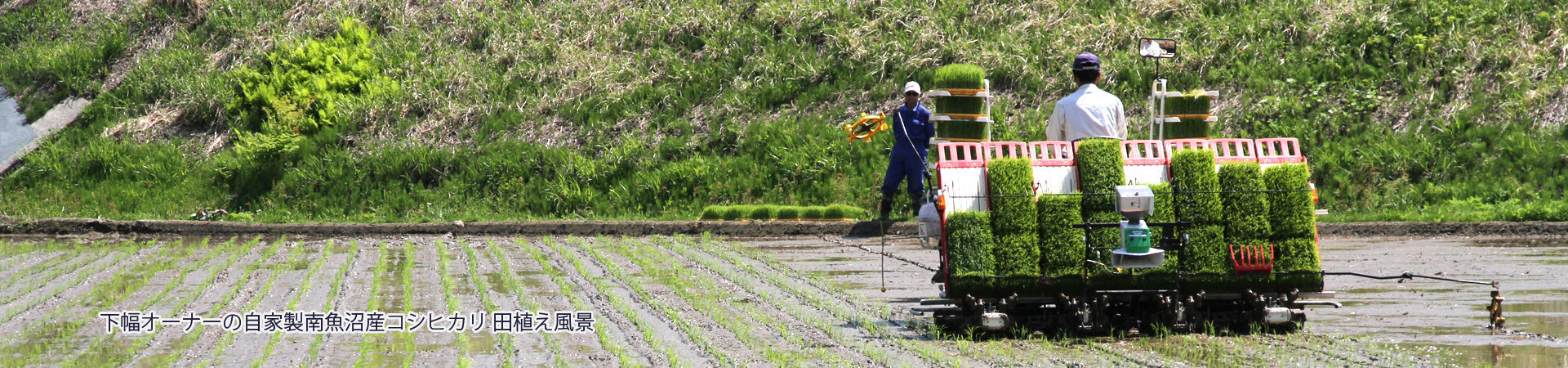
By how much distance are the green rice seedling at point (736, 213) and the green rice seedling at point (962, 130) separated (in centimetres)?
500

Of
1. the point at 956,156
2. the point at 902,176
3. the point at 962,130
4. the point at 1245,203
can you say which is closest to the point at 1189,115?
the point at 962,130

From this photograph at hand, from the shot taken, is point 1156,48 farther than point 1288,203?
Yes

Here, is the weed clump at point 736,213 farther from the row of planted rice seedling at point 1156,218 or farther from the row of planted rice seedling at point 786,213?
the row of planted rice seedling at point 1156,218

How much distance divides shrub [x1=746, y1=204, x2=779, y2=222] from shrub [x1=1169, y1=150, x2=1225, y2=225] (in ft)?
28.6

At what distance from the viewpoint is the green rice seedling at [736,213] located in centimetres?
1558

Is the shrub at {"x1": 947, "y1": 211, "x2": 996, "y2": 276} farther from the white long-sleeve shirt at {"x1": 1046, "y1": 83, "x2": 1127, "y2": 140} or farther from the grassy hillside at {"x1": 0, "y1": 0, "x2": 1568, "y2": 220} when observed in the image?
the grassy hillside at {"x1": 0, "y1": 0, "x2": 1568, "y2": 220}

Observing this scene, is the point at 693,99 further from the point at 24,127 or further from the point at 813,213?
the point at 24,127

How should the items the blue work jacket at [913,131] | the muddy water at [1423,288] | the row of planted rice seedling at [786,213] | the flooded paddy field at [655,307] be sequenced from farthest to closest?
the row of planted rice seedling at [786,213] < the blue work jacket at [913,131] < the muddy water at [1423,288] < the flooded paddy field at [655,307]

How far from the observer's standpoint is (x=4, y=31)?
81.4 ft

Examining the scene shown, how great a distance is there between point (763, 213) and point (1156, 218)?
8.78m

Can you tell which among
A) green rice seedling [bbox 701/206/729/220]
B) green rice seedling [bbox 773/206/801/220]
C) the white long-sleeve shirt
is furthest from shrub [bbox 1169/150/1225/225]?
green rice seedling [bbox 701/206/729/220]

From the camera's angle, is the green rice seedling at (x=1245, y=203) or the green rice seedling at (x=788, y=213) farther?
the green rice seedling at (x=788, y=213)

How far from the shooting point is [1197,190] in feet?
23.2

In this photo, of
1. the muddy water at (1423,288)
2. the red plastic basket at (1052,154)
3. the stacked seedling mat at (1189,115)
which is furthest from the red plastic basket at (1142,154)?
the stacked seedling mat at (1189,115)
